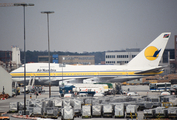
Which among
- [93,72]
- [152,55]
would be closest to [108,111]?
[93,72]

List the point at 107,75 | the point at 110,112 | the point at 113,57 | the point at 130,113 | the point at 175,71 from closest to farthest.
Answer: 1. the point at 130,113
2. the point at 110,112
3. the point at 107,75
4. the point at 175,71
5. the point at 113,57

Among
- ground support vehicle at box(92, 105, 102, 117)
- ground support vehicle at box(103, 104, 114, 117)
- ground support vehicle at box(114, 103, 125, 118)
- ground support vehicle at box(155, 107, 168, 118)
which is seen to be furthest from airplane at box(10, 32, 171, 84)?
ground support vehicle at box(155, 107, 168, 118)

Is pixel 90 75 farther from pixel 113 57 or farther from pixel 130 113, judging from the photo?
pixel 113 57

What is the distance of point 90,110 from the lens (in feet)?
106

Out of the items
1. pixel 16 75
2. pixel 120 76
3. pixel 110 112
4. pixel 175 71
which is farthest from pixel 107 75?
pixel 175 71

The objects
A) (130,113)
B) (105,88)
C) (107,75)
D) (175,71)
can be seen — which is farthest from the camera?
(175,71)

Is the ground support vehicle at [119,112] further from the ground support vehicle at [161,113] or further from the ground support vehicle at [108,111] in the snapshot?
the ground support vehicle at [161,113]

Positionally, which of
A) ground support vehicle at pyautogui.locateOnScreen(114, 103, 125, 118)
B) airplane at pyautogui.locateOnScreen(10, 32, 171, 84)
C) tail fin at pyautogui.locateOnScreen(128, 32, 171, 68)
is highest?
tail fin at pyautogui.locateOnScreen(128, 32, 171, 68)

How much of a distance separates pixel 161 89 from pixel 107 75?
15.1m

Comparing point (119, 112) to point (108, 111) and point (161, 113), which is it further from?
point (161, 113)

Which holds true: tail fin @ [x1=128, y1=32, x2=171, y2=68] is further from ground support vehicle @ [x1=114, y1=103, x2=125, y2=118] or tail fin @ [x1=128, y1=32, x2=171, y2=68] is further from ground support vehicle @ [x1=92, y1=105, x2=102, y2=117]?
ground support vehicle @ [x1=114, y1=103, x2=125, y2=118]

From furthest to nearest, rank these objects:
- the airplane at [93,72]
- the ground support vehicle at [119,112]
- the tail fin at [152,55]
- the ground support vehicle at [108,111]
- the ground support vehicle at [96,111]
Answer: the tail fin at [152,55]
the airplane at [93,72]
the ground support vehicle at [96,111]
the ground support vehicle at [108,111]
the ground support vehicle at [119,112]

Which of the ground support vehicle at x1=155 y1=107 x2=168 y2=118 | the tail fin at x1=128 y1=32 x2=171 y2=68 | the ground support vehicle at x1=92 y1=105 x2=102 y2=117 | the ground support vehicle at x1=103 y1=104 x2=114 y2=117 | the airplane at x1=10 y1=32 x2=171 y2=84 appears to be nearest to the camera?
the ground support vehicle at x1=155 y1=107 x2=168 y2=118

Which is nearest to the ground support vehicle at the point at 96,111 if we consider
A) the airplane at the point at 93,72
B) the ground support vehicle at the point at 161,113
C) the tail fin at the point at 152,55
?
the ground support vehicle at the point at 161,113
